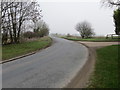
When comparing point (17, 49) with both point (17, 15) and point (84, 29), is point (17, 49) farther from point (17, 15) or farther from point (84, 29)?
point (84, 29)

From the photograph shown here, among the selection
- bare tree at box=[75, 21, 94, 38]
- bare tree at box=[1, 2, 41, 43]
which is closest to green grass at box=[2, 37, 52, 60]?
bare tree at box=[1, 2, 41, 43]

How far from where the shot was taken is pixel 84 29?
64.9 m

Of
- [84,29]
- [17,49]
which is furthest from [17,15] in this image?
[84,29]

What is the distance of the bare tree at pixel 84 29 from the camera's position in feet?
200

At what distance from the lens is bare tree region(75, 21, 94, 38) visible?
200 ft

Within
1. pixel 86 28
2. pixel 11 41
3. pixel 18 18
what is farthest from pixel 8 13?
pixel 86 28

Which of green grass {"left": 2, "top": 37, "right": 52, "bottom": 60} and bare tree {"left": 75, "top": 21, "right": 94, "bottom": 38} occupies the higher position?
bare tree {"left": 75, "top": 21, "right": 94, "bottom": 38}

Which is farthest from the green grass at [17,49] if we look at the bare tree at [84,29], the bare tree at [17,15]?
the bare tree at [84,29]

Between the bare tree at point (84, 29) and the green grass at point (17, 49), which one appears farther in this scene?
the bare tree at point (84, 29)

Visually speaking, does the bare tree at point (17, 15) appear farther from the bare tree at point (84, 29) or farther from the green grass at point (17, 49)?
the bare tree at point (84, 29)

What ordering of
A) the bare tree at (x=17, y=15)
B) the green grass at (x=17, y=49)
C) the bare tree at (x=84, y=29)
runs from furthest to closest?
the bare tree at (x=84, y=29) → the bare tree at (x=17, y=15) → the green grass at (x=17, y=49)

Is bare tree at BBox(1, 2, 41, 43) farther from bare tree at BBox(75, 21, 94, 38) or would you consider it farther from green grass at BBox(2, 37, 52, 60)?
bare tree at BBox(75, 21, 94, 38)

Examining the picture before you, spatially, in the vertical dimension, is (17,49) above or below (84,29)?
below

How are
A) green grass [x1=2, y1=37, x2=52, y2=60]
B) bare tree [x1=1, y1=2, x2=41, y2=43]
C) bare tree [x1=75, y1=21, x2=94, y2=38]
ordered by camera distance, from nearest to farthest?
green grass [x1=2, y1=37, x2=52, y2=60] < bare tree [x1=1, y1=2, x2=41, y2=43] < bare tree [x1=75, y1=21, x2=94, y2=38]
